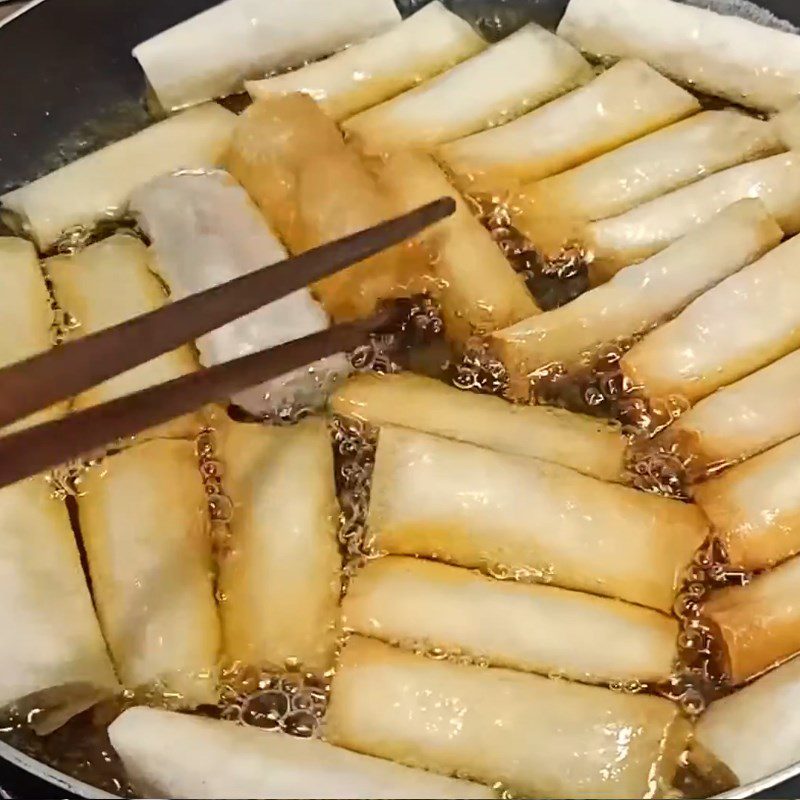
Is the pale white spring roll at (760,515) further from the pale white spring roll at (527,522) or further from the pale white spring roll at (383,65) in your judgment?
the pale white spring roll at (383,65)

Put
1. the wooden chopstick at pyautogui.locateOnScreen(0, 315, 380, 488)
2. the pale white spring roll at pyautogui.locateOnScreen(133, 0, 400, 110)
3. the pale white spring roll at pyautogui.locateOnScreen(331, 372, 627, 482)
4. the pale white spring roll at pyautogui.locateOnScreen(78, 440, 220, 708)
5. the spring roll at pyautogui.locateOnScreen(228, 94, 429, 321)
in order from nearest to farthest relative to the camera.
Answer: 1. the wooden chopstick at pyautogui.locateOnScreen(0, 315, 380, 488)
2. the pale white spring roll at pyautogui.locateOnScreen(78, 440, 220, 708)
3. the pale white spring roll at pyautogui.locateOnScreen(331, 372, 627, 482)
4. the spring roll at pyautogui.locateOnScreen(228, 94, 429, 321)
5. the pale white spring roll at pyautogui.locateOnScreen(133, 0, 400, 110)

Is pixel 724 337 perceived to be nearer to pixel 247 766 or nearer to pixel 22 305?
pixel 247 766

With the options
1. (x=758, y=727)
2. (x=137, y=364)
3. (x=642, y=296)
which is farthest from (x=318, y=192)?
(x=758, y=727)

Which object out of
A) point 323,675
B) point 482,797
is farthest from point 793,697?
point 323,675

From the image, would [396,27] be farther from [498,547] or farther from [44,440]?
[44,440]

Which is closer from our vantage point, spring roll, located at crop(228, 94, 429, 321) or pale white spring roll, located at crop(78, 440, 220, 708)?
pale white spring roll, located at crop(78, 440, 220, 708)

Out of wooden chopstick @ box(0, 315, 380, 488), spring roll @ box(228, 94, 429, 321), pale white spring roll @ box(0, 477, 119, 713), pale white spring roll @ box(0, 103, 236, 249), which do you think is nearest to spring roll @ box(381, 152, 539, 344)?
spring roll @ box(228, 94, 429, 321)

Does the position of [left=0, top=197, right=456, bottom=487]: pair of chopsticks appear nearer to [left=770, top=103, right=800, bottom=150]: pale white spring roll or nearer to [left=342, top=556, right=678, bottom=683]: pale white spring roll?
[left=342, top=556, right=678, bottom=683]: pale white spring roll
